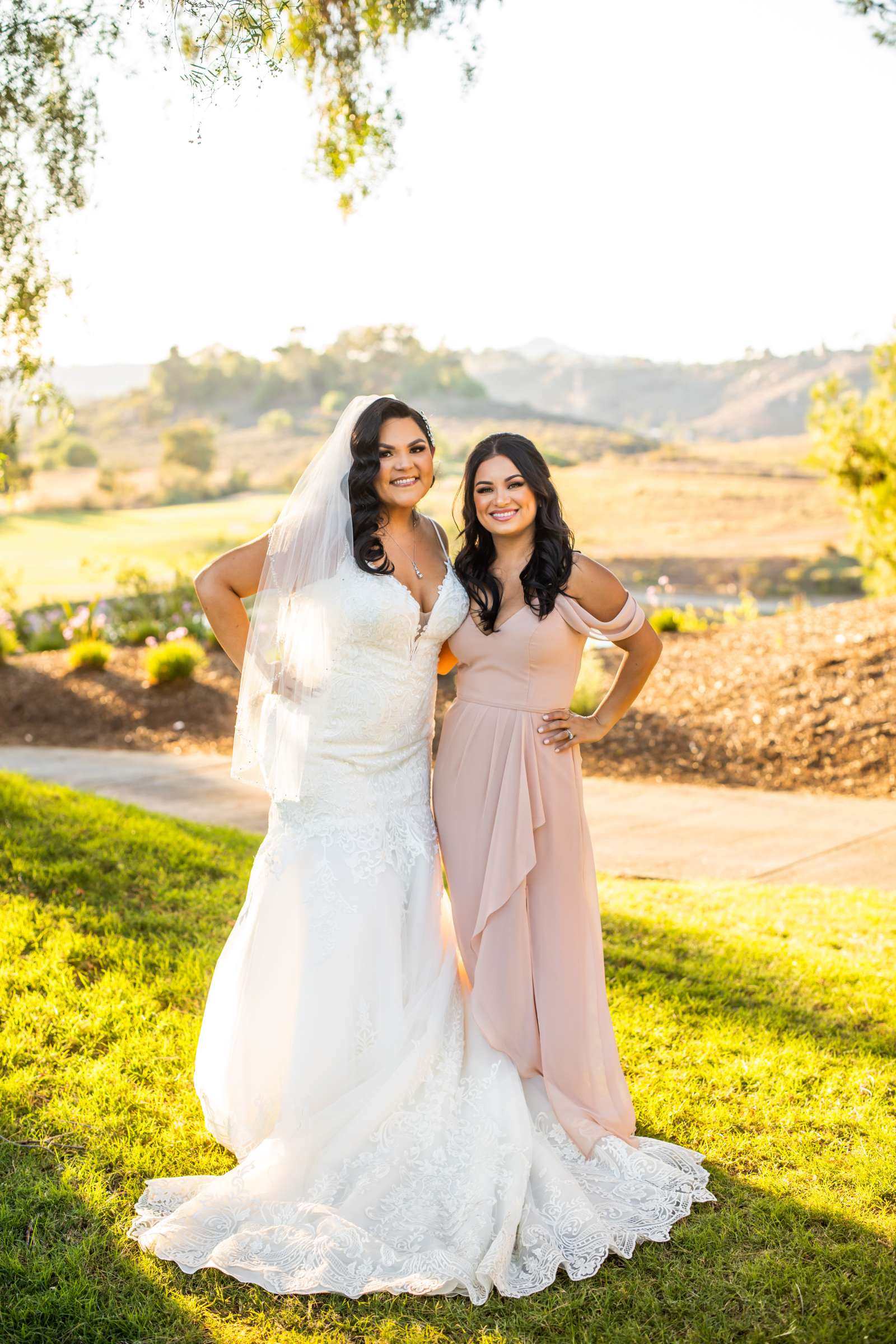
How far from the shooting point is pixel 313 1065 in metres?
3.24

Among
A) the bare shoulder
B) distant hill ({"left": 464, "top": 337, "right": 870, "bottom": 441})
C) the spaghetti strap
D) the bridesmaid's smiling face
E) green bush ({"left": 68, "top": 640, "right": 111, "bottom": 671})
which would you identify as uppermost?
distant hill ({"left": 464, "top": 337, "right": 870, "bottom": 441})

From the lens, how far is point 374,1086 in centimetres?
321

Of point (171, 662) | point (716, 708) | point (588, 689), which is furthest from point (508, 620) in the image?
point (171, 662)

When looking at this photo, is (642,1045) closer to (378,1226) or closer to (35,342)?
(378,1226)

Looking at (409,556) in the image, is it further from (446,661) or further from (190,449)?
(190,449)

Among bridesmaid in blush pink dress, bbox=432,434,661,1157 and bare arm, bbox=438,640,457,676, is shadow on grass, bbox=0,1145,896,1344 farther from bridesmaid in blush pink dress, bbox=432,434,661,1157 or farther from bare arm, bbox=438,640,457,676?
bare arm, bbox=438,640,457,676

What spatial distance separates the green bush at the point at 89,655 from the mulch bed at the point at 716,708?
0.11 metres

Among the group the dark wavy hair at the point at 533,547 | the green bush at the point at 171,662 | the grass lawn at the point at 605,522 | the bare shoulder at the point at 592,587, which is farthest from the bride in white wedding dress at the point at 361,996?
the grass lawn at the point at 605,522

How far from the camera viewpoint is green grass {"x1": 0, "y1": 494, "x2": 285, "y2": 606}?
19.5 meters

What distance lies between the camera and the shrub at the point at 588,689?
916 centimetres

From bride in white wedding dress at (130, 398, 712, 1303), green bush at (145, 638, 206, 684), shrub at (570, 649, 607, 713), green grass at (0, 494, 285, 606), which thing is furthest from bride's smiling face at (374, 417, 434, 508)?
green grass at (0, 494, 285, 606)

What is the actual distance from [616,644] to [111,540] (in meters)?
33.0

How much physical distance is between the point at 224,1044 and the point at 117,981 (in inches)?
50.4

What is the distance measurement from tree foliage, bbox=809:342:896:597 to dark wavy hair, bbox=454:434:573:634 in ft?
30.4
